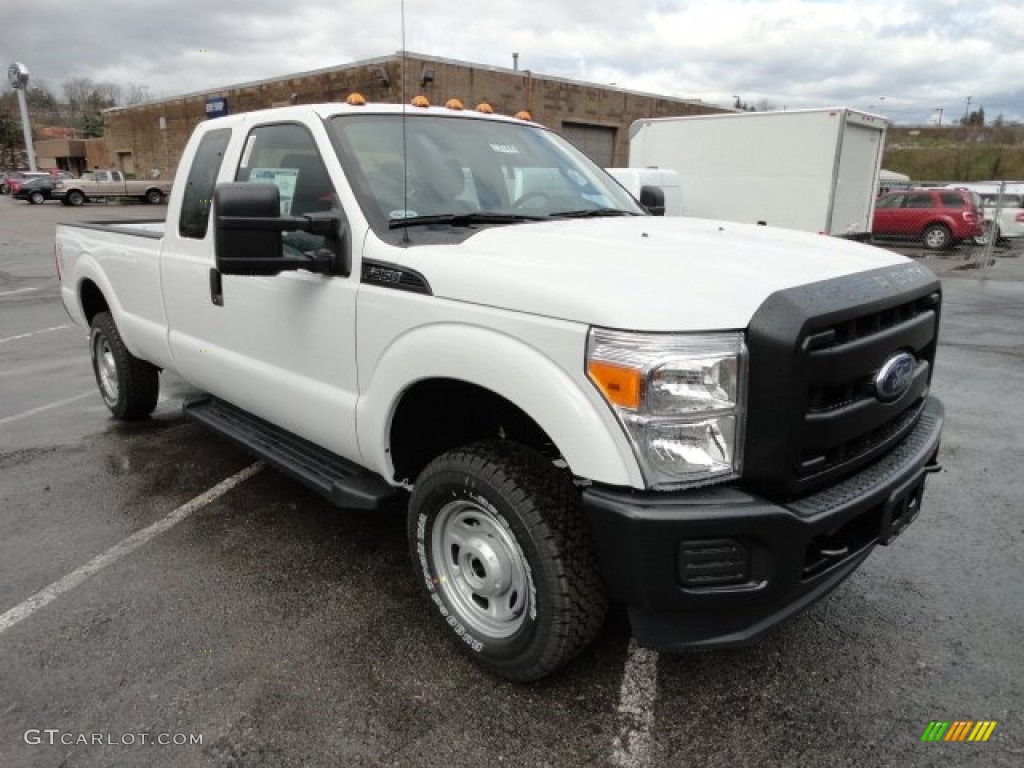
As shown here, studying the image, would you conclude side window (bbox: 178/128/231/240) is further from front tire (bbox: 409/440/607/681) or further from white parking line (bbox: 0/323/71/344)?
white parking line (bbox: 0/323/71/344)

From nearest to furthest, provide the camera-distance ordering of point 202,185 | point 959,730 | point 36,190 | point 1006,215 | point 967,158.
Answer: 1. point 959,730
2. point 202,185
3. point 1006,215
4. point 36,190
5. point 967,158

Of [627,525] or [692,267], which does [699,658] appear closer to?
[627,525]

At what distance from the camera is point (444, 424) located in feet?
10.3

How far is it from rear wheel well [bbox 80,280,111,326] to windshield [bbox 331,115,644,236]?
3303 mm

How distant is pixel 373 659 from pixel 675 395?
62.6 inches

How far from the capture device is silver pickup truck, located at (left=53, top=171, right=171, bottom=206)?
123 ft

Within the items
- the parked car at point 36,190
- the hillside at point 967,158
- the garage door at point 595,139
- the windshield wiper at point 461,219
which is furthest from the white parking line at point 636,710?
the hillside at point 967,158

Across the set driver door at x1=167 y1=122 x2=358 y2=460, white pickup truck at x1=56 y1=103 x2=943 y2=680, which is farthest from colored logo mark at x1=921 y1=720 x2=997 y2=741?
driver door at x1=167 y1=122 x2=358 y2=460

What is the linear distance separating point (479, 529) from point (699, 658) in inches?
38.9

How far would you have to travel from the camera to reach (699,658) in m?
2.95

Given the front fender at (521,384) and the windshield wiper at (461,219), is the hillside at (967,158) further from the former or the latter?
the front fender at (521,384)

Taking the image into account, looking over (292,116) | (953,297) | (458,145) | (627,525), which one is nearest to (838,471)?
(627,525)

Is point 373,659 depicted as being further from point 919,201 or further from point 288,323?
point 919,201

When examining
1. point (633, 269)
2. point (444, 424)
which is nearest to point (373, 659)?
point (444, 424)
